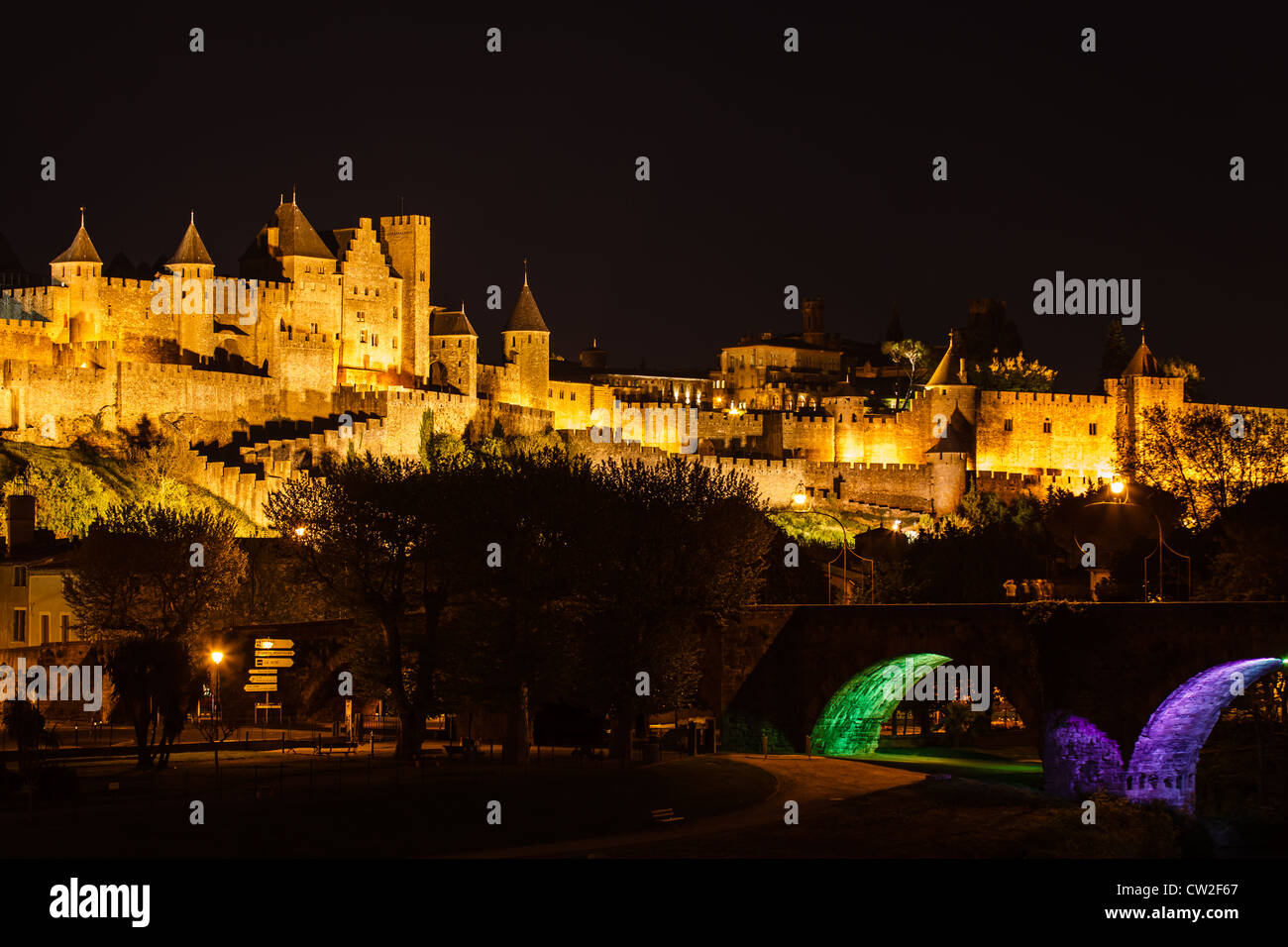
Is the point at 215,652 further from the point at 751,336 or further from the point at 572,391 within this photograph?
the point at 751,336

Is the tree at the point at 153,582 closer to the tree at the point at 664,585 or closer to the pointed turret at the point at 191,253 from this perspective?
the tree at the point at 664,585

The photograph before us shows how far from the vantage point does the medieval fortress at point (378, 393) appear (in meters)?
85.8

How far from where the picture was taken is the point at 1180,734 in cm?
4750

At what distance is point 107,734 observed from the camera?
176 ft

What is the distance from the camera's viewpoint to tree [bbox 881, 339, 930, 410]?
513ft

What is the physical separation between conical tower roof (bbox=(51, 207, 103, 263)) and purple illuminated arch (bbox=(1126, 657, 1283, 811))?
62974 mm

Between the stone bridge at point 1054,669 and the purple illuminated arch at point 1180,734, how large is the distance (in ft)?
0.17

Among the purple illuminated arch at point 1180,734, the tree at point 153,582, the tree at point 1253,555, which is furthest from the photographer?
the tree at point 1253,555

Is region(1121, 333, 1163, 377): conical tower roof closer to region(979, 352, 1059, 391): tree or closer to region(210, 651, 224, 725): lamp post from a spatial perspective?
region(979, 352, 1059, 391): tree

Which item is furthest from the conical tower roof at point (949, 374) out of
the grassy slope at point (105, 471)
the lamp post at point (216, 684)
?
the lamp post at point (216, 684)

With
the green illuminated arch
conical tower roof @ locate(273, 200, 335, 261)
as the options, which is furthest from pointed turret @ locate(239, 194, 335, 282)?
the green illuminated arch

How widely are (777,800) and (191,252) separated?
211 ft
